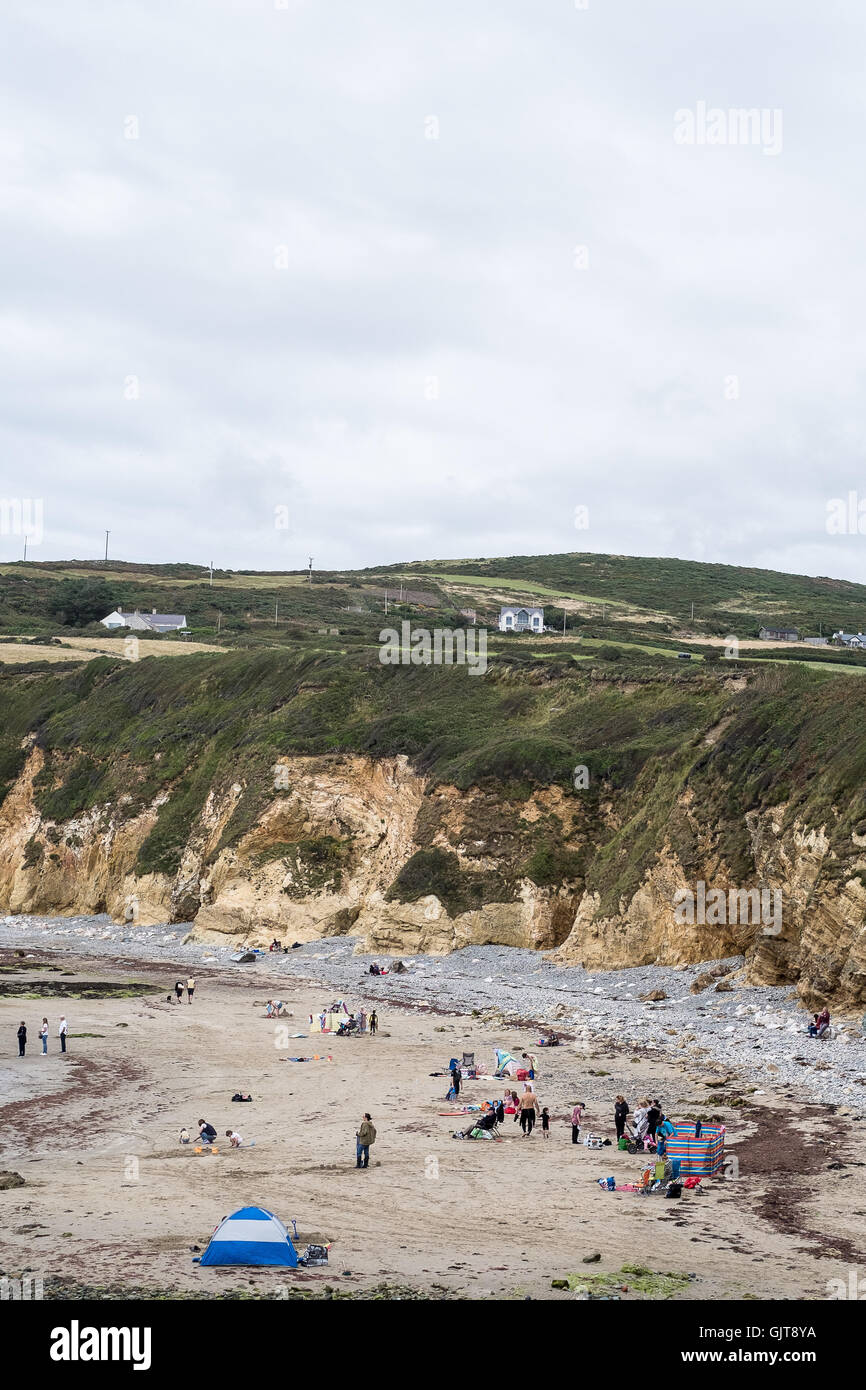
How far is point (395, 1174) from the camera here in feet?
78.2

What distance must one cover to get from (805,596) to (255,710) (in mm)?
132308

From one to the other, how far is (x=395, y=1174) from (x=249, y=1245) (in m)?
6.83

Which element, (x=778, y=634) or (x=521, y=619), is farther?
(x=521, y=619)

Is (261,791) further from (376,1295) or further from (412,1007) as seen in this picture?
(376,1295)

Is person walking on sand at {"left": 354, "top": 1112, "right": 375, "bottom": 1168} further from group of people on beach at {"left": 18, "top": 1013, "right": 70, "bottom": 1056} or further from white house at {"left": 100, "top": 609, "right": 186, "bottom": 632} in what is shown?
white house at {"left": 100, "top": 609, "right": 186, "bottom": 632}

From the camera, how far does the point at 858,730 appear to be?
145 ft

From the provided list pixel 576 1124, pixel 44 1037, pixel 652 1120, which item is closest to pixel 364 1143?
pixel 576 1124

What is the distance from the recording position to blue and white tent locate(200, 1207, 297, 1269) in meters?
17.3

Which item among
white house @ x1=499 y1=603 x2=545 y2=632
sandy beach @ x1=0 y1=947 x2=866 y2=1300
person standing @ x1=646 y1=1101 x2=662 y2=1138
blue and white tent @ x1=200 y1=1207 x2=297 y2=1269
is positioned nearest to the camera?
blue and white tent @ x1=200 y1=1207 x2=297 y2=1269

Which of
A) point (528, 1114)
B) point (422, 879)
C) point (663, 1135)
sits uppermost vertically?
point (422, 879)

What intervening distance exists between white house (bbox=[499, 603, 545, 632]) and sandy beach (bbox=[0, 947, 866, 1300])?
317 feet

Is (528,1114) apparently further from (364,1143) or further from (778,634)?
(778,634)

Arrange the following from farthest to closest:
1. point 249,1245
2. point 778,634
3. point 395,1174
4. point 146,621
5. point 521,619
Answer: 1. point 521,619
2. point 146,621
3. point 778,634
4. point 395,1174
5. point 249,1245

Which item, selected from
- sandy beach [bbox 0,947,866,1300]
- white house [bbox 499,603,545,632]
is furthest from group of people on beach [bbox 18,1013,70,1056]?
white house [bbox 499,603,545,632]
